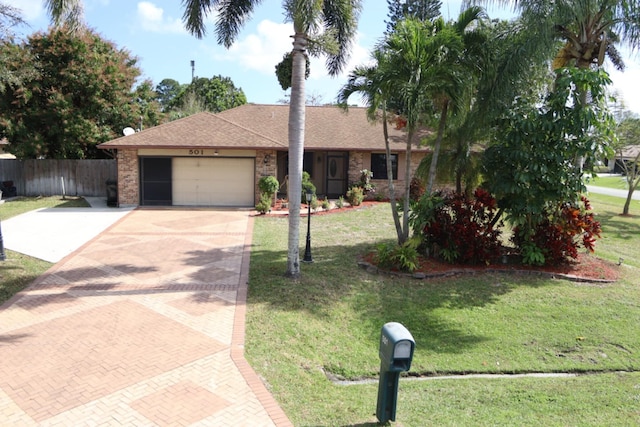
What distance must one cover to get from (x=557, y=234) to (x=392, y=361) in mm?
8462

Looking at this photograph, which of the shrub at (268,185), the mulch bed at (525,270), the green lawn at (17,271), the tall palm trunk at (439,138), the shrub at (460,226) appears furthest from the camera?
the shrub at (268,185)

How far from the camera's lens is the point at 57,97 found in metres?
21.2

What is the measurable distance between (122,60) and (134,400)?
24.6m

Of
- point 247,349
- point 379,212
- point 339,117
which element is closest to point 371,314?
point 247,349

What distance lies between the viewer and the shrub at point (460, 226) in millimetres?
10961

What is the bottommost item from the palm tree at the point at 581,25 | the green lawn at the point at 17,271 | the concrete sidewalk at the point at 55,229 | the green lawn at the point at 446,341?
the green lawn at the point at 446,341

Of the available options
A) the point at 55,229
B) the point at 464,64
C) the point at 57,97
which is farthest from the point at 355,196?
the point at 57,97

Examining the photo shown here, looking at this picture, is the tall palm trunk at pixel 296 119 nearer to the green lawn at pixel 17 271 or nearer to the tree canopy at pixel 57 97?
the green lawn at pixel 17 271

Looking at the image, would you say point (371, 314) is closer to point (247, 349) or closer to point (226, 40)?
point (247, 349)

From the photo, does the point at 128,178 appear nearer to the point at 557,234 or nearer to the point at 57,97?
A: the point at 57,97

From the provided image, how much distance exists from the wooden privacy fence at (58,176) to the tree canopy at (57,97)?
0.76 meters

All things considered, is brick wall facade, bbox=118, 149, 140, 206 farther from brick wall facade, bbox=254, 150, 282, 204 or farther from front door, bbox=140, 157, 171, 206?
brick wall facade, bbox=254, 150, 282, 204

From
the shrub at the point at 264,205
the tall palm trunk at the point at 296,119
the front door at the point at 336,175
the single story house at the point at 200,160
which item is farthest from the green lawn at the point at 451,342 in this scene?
the front door at the point at 336,175

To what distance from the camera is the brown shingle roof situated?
19000 mm
